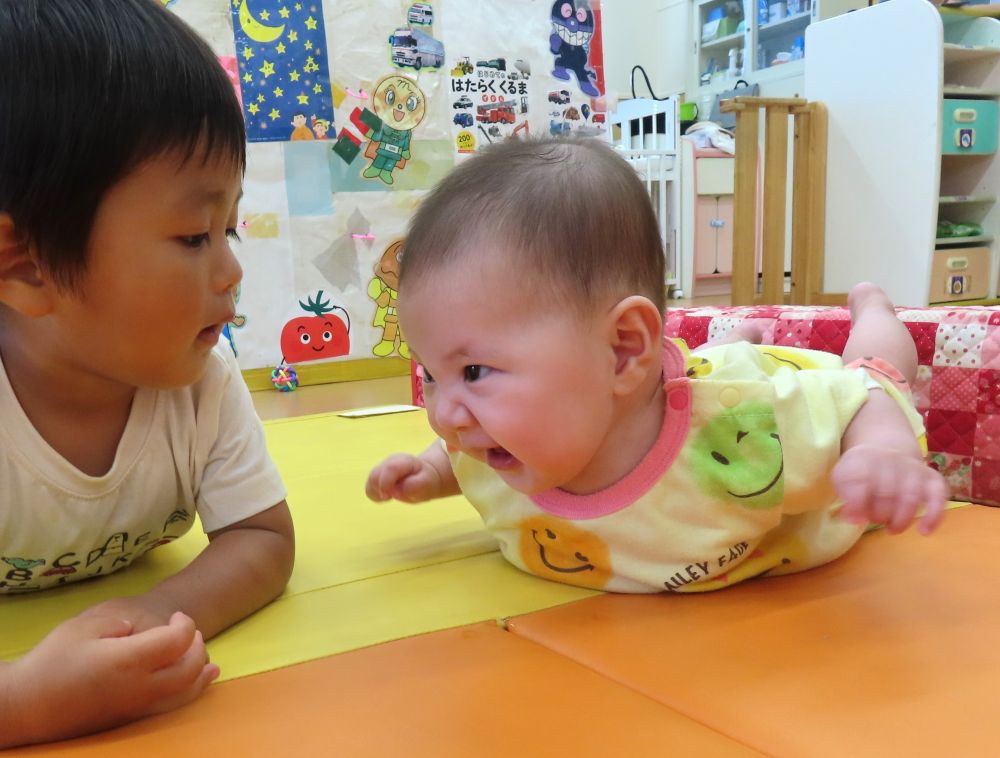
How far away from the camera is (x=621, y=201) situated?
63 cm

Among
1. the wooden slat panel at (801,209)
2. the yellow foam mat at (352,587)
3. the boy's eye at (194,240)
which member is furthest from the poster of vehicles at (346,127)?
the boy's eye at (194,240)

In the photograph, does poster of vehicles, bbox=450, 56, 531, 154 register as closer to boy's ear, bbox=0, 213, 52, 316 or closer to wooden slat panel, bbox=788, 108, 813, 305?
wooden slat panel, bbox=788, 108, 813, 305

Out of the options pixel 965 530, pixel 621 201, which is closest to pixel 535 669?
pixel 621 201

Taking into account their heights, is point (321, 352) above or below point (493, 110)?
below

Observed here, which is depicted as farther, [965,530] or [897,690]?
[965,530]

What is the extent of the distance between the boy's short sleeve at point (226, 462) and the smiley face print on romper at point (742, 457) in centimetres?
36

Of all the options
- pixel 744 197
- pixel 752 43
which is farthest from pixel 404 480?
pixel 752 43

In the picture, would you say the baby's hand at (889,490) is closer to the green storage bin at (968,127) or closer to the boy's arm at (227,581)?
the boy's arm at (227,581)

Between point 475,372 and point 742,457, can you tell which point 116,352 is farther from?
point 742,457

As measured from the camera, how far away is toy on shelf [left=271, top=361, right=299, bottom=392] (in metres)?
2.23

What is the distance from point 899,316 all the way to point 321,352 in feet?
5.17

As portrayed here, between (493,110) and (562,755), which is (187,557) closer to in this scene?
(562,755)

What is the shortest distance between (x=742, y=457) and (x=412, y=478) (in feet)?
1.05

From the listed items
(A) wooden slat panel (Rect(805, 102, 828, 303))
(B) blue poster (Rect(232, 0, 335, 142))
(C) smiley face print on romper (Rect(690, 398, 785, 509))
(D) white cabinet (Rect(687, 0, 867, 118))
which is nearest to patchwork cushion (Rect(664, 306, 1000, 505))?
(C) smiley face print on romper (Rect(690, 398, 785, 509))
